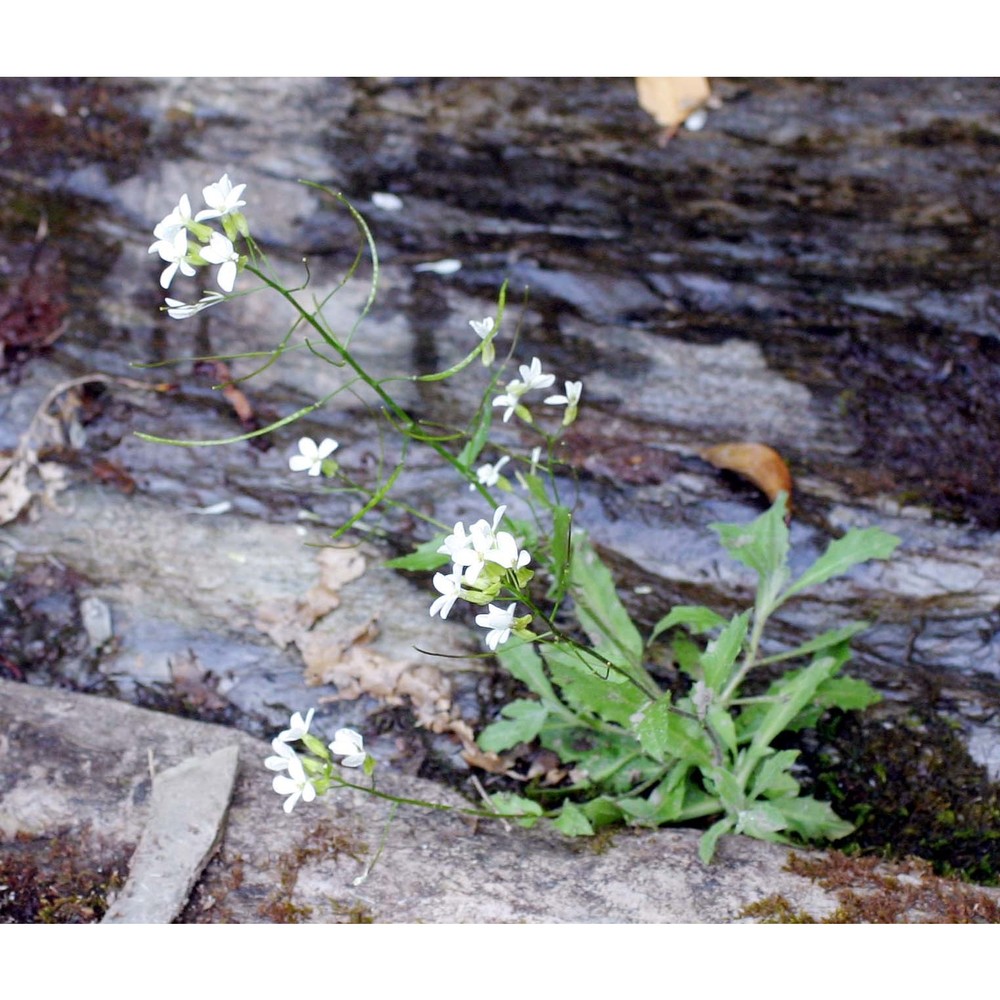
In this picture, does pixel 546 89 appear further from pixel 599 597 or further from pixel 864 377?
pixel 599 597

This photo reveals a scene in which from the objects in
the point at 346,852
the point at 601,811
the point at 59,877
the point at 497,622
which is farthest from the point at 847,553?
the point at 59,877

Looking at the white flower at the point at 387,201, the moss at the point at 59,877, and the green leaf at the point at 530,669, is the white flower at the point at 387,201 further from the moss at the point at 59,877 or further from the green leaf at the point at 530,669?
the moss at the point at 59,877

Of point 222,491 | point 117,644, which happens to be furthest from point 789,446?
point 117,644

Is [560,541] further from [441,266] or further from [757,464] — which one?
[441,266]

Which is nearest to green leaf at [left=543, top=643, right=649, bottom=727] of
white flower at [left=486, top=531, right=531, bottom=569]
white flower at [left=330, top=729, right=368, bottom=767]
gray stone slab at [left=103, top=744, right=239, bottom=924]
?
white flower at [left=486, top=531, right=531, bottom=569]

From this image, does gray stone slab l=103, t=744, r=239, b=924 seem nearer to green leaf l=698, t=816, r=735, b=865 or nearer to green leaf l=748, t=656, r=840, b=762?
green leaf l=698, t=816, r=735, b=865

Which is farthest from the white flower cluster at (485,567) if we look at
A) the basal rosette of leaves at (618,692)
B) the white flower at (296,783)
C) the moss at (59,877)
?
the moss at (59,877)
